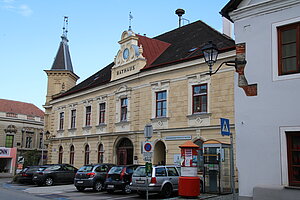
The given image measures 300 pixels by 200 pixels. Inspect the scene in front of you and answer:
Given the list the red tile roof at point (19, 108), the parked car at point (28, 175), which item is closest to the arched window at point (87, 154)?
the parked car at point (28, 175)

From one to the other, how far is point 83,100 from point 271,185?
82.8 feet

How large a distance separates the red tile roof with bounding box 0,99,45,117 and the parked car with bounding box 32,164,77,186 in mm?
35893

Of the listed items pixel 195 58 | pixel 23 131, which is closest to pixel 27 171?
pixel 195 58

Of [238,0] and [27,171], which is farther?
[27,171]

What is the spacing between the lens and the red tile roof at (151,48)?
2734cm

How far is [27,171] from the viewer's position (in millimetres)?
26328

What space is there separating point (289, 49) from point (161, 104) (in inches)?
589

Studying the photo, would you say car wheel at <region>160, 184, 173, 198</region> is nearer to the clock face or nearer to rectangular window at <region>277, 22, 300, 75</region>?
rectangular window at <region>277, 22, 300, 75</region>

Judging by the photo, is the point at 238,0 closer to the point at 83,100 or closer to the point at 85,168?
the point at 85,168

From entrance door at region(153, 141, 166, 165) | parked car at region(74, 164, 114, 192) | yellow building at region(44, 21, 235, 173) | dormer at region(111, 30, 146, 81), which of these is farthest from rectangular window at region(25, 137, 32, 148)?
parked car at region(74, 164, 114, 192)

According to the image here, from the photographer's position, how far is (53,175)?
82.0ft

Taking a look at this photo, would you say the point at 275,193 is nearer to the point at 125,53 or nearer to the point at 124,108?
the point at 124,108

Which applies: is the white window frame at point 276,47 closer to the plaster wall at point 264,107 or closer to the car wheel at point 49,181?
the plaster wall at point 264,107

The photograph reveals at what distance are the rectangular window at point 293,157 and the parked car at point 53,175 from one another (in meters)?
18.7
